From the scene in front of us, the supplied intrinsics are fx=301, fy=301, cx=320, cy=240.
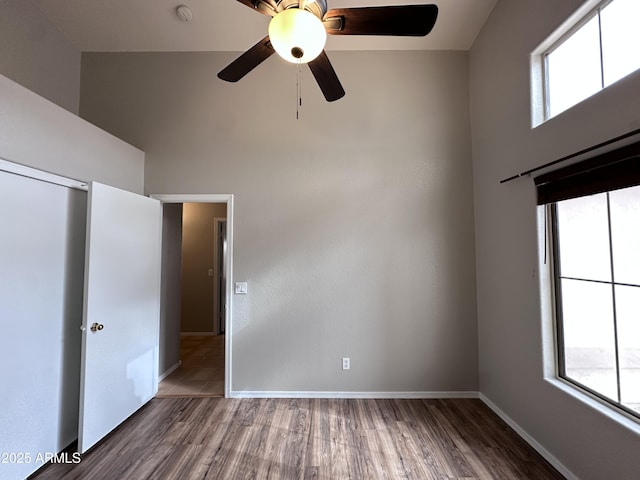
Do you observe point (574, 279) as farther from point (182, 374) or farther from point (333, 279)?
point (182, 374)

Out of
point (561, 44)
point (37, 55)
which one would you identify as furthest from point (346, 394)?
point (37, 55)

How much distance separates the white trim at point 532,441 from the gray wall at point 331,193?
350 millimetres

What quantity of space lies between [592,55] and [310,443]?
3216 mm

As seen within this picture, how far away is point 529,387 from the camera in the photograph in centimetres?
229

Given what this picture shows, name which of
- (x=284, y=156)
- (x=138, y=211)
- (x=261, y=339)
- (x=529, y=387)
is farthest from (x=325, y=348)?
(x=138, y=211)

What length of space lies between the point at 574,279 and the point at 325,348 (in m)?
2.12

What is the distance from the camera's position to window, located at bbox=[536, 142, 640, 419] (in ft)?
5.22

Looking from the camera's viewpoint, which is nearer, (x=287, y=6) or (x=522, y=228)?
(x=287, y=6)

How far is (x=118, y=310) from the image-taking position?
249 cm

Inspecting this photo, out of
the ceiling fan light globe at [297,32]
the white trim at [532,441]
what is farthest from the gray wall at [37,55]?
the white trim at [532,441]

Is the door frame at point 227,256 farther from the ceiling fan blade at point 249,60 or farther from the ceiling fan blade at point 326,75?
the ceiling fan blade at point 326,75

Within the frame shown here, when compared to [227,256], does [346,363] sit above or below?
below

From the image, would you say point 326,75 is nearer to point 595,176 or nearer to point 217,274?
point 595,176

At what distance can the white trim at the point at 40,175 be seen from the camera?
1.80m
